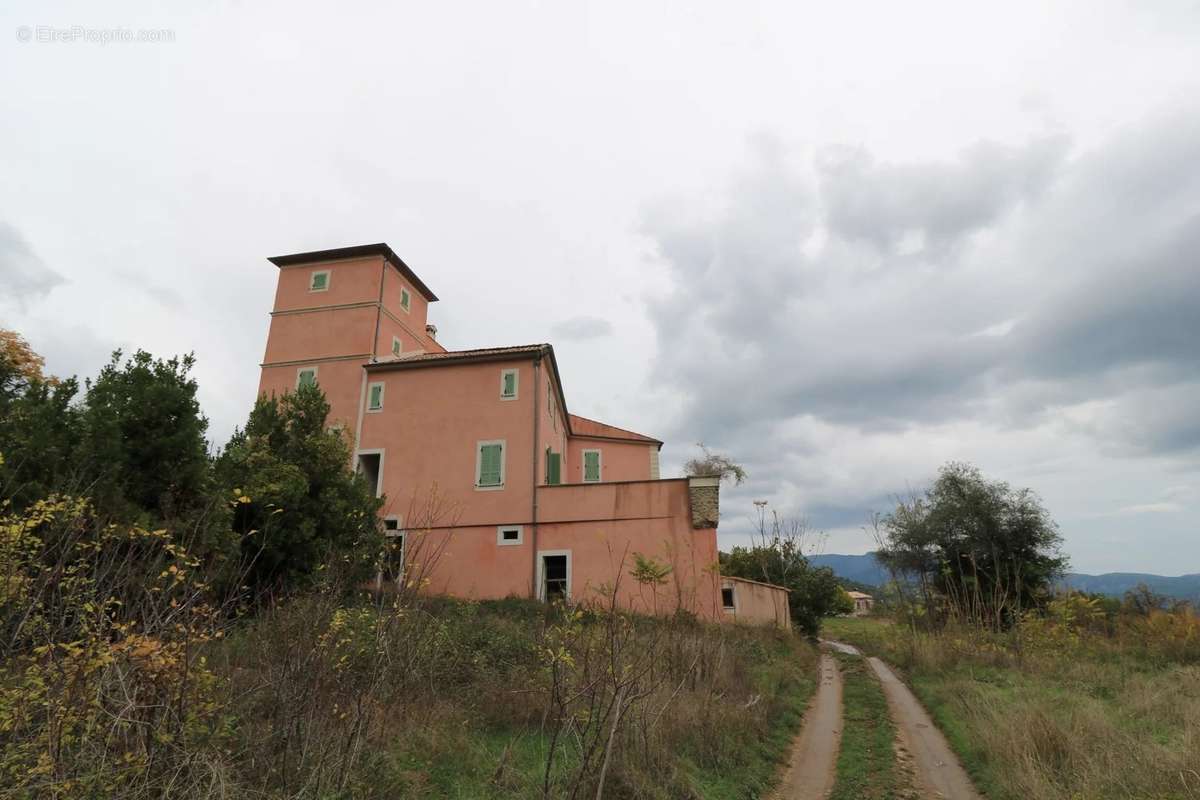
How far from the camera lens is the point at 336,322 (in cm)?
2369

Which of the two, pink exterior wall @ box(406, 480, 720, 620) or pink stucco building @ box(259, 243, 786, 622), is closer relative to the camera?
pink exterior wall @ box(406, 480, 720, 620)

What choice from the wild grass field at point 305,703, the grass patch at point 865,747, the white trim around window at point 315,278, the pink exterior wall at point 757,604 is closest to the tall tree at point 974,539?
the pink exterior wall at point 757,604

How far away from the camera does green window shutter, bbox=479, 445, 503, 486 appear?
811 inches

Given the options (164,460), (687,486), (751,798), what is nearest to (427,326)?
(687,486)

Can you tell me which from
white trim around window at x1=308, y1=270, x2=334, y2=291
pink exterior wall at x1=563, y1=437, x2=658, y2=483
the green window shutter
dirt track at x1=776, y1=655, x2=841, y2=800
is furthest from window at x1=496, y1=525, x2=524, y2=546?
white trim around window at x1=308, y1=270, x2=334, y2=291

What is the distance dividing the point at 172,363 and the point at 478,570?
11.2 meters

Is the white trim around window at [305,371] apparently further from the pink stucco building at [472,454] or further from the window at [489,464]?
the window at [489,464]

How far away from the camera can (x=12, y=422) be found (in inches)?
395

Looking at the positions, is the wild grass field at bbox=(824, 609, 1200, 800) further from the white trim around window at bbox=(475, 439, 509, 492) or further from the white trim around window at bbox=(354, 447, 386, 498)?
the white trim around window at bbox=(354, 447, 386, 498)

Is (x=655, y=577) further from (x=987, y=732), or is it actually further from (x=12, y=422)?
(x=12, y=422)

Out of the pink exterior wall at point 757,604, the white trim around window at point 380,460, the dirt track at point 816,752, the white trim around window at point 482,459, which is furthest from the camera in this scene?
the white trim around window at point 380,460

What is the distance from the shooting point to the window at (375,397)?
22328 millimetres

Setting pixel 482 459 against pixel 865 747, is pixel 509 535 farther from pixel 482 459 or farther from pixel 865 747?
pixel 865 747

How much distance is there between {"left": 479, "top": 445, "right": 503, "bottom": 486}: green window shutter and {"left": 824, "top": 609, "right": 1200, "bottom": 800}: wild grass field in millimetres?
13623
